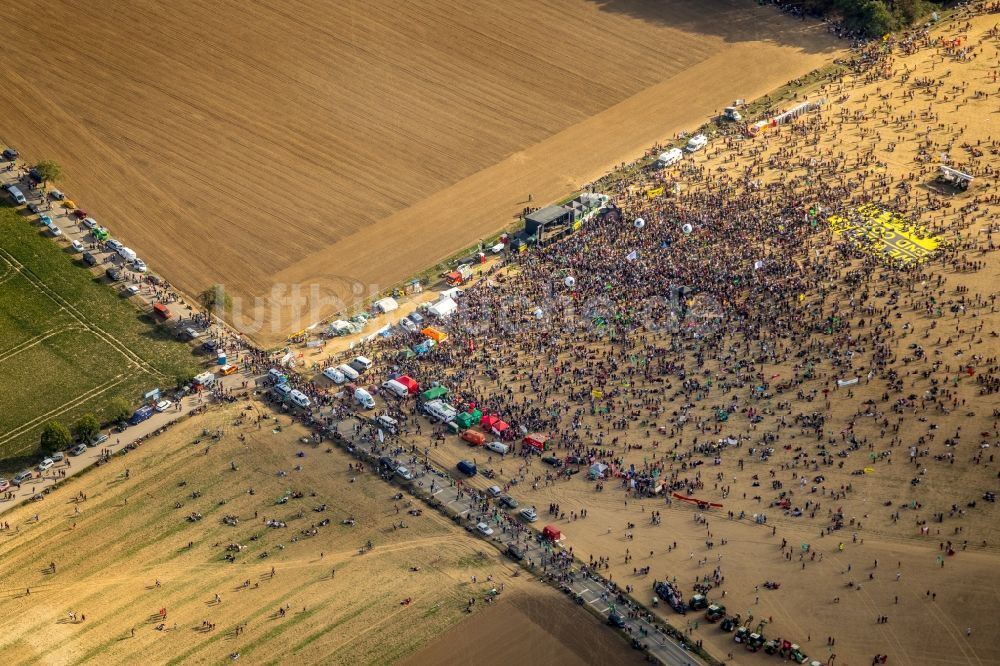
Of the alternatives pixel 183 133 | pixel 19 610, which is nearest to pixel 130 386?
pixel 19 610

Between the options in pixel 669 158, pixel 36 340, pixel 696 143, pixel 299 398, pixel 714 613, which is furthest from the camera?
pixel 696 143

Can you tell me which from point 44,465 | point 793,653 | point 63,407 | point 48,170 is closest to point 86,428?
point 44,465

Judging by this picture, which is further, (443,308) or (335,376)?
(443,308)

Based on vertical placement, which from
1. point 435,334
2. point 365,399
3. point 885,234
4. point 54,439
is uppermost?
point 885,234

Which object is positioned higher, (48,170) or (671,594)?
(48,170)

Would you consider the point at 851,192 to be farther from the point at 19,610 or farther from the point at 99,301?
the point at 19,610

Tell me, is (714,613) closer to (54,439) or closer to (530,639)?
(530,639)

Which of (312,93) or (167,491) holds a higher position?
(312,93)

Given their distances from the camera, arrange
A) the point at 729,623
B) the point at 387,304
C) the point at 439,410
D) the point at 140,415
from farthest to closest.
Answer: the point at 387,304 < the point at 140,415 < the point at 439,410 < the point at 729,623
